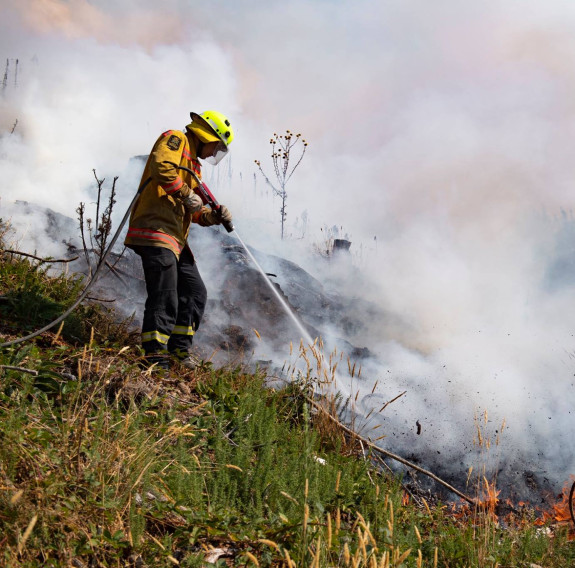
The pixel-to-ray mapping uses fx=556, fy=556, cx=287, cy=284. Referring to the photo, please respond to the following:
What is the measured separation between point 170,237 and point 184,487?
7.34ft

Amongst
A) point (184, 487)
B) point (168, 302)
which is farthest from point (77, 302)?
point (184, 487)

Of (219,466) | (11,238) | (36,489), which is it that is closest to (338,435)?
(219,466)

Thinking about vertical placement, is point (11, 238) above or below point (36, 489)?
above

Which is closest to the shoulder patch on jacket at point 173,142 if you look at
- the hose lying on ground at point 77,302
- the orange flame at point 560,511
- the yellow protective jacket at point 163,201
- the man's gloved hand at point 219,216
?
the yellow protective jacket at point 163,201

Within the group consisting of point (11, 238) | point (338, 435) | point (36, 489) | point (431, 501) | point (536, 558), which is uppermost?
point (11, 238)

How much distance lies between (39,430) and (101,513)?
0.56 meters

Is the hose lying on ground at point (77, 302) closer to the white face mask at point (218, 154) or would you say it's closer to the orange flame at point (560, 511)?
the white face mask at point (218, 154)

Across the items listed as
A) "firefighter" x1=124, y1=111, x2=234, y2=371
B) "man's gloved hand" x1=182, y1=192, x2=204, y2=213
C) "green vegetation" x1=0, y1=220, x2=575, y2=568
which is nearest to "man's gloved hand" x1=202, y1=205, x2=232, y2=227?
"firefighter" x1=124, y1=111, x2=234, y2=371

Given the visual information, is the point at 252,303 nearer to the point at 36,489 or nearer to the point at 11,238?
the point at 11,238

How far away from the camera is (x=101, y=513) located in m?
1.93

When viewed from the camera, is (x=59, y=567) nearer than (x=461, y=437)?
Yes

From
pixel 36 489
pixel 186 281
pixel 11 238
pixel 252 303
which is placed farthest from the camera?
pixel 252 303

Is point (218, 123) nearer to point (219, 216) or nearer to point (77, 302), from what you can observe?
point (219, 216)

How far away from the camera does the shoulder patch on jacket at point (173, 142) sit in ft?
13.9
